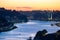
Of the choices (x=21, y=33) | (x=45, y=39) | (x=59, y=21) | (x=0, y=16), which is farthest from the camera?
(x=21, y=33)

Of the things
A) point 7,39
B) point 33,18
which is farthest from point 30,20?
point 7,39

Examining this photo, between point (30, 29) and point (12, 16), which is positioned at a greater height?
point (12, 16)

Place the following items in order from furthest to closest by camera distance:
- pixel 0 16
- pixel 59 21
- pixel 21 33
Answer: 1. pixel 21 33
2. pixel 0 16
3. pixel 59 21

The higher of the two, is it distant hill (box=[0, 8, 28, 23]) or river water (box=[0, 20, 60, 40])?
distant hill (box=[0, 8, 28, 23])

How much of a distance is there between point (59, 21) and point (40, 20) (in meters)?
0.35

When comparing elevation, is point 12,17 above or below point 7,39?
above

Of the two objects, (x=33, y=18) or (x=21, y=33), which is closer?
(x=33, y=18)

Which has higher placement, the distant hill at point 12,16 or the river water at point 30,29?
the distant hill at point 12,16

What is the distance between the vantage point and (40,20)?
13.3 ft

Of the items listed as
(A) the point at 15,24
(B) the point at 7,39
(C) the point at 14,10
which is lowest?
(B) the point at 7,39

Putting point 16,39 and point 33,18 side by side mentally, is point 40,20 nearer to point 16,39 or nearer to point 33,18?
point 33,18

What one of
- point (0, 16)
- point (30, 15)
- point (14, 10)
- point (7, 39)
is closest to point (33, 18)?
point (30, 15)

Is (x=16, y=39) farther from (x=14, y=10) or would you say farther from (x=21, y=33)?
(x=14, y=10)

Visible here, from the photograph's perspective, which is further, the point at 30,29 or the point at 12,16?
the point at 30,29
